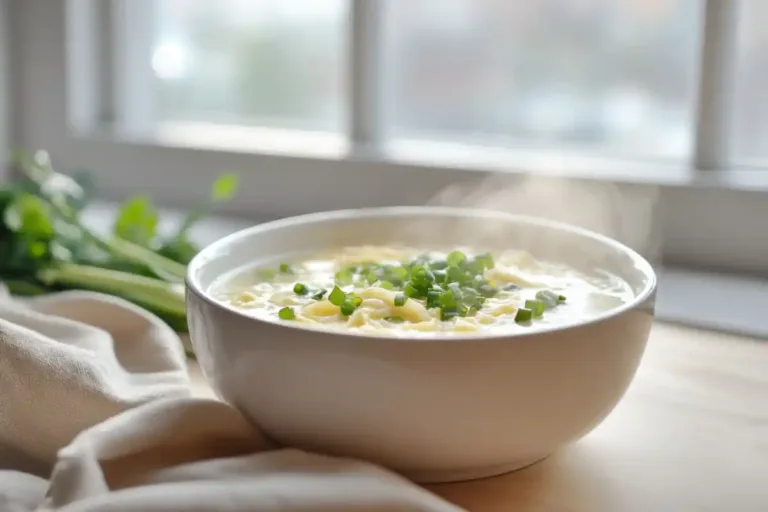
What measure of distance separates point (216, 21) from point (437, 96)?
378 mm

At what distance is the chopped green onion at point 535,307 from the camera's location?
2.46ft

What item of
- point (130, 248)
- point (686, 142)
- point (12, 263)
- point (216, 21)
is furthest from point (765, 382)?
point (216, 21)

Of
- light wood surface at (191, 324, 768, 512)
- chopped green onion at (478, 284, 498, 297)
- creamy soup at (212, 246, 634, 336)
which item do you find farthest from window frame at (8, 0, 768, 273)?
chopped green onion at (478, 284, 498, 297)

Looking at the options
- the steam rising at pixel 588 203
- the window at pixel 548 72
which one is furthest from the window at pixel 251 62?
→ the steam rising at pixel 588 203

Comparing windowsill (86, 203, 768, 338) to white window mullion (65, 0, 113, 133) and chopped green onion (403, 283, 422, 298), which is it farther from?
white window mullion (65, 0, 113, 133)

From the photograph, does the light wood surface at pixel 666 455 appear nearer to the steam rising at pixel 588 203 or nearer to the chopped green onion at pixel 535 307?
the chopped green onion at pixel 535 307

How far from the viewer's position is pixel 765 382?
0.92 m

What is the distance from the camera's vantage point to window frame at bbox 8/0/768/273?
123 cm

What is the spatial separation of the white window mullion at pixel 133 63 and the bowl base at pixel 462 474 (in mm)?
1081

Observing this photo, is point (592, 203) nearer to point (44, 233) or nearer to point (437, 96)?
point (437, 96)

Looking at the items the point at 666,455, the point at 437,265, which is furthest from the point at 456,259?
the point at 666,455

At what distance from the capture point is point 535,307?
0.75 metres

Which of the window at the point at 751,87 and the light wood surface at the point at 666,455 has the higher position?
the window at the point at 751,87

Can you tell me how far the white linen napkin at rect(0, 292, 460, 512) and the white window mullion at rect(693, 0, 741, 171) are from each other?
26.8 inches
